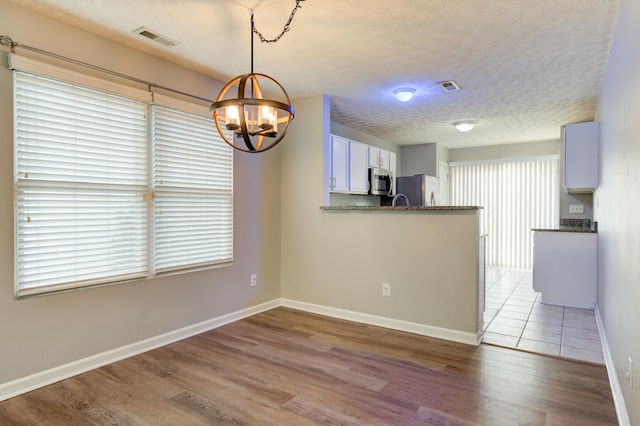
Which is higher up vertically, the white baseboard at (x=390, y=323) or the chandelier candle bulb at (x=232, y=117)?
the chandelier candle bulb at (x=232, y=117)

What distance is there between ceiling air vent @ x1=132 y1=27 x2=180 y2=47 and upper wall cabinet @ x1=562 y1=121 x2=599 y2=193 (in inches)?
165

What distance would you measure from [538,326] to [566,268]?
46.3 inches

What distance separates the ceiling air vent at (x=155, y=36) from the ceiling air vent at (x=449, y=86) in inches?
98.4

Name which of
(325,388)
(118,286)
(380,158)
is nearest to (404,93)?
(380,158)

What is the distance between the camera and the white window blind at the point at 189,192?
10.2 feet

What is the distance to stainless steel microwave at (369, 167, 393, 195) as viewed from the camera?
5508 millimetres

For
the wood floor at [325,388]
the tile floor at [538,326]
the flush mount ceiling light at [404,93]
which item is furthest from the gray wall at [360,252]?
the flush mount ceiling light at [404,93]

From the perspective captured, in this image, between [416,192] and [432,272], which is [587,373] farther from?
[416,192]

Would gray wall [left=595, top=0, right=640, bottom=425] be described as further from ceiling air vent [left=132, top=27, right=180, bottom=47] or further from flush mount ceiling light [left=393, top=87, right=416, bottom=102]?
ceiling air vent [left=132, top=27, right=180, bottom=47]

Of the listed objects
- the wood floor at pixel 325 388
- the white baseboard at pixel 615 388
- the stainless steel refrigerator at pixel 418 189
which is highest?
the stainless steel refrigerator at pixel 418 189

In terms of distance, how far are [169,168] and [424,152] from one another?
5.05m

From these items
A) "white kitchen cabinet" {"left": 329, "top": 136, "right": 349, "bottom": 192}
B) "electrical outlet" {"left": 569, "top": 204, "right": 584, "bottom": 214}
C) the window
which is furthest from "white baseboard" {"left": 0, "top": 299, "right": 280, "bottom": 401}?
"electrical outlet" {"left": 569, "top": 204, "right": 584, "bottom": 214}

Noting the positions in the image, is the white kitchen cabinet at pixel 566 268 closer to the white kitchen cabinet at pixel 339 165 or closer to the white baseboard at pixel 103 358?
the white kitchen cabinet at pixel 339 165

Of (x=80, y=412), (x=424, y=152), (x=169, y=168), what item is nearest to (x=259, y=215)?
(x=169, y=168)
